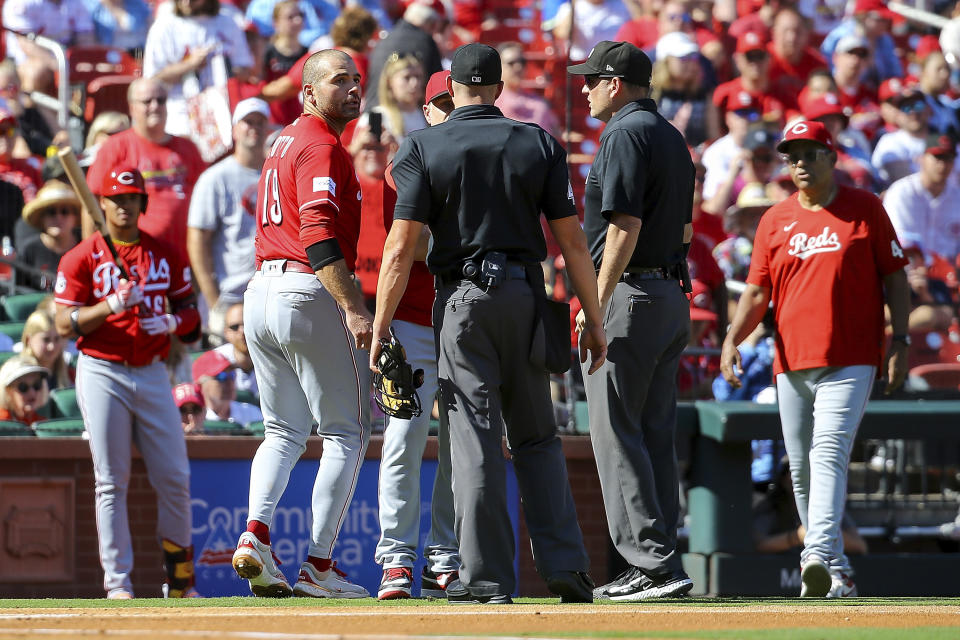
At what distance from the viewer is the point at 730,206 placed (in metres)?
12.3

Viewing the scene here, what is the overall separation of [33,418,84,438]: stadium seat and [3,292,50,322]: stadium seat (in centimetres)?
235

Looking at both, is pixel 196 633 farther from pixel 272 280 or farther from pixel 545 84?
pixel 545 84

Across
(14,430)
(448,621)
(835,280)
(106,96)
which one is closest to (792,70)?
(106,96)

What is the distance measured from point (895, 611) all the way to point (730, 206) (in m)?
6.90

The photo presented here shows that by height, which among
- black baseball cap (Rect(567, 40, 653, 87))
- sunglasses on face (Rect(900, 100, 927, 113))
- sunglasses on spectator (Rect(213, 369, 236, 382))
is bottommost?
sunglasses on spectator (Rect(213, 369, 236, 382))

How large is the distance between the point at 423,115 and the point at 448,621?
4645 mm

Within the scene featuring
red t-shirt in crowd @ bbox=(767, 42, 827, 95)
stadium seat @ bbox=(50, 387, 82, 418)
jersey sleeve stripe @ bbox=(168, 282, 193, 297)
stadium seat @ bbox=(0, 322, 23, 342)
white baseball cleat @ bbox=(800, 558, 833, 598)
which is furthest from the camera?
red t-shirt in crowd @ bbox=(767, 42, 827, 95)

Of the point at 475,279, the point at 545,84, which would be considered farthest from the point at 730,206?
the point at 475,279

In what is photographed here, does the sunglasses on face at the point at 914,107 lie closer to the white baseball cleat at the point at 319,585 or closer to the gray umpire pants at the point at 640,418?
the gray umpire pants at the point at 640,418

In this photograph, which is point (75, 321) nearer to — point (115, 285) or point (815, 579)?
point (115, 285)

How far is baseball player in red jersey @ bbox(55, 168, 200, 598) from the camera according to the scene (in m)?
7.34

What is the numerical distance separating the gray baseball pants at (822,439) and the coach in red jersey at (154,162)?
4842 mm

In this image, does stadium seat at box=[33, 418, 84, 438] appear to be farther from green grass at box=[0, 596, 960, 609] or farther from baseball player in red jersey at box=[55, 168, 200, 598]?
green grass at box=[0, 596, 960, 609]

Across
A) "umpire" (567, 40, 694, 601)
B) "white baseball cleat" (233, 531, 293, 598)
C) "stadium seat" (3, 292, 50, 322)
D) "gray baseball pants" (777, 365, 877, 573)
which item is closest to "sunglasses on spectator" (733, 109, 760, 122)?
"stadium seat" (3, 292, 50, 322)
